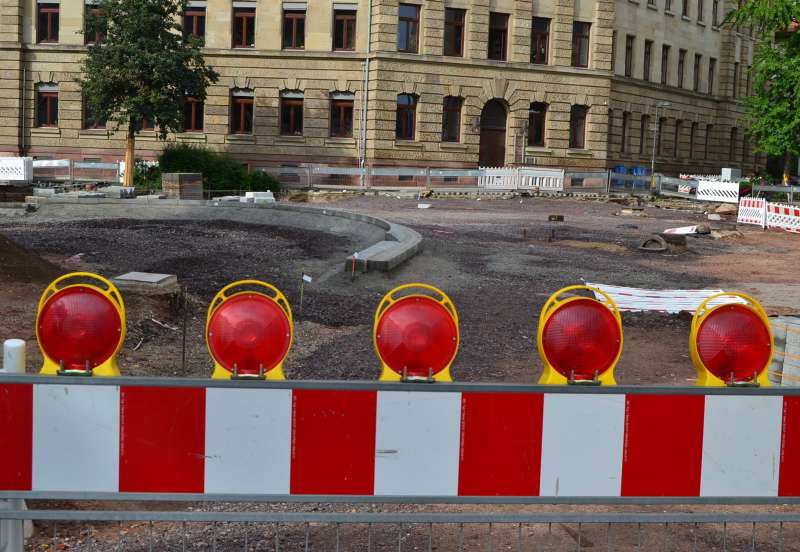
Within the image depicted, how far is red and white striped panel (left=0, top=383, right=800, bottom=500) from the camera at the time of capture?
11.4 ft

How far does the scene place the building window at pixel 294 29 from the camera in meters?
42.9

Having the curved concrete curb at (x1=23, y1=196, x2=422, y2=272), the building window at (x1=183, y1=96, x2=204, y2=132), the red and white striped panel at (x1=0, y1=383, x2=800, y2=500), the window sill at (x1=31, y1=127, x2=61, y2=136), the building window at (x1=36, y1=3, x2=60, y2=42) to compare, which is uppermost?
the building window at (x1=36, y1=3, x2=60, y2=42)

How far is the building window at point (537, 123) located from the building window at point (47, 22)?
20.7 meters

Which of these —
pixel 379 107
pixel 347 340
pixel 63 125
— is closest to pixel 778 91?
pixel 379 107

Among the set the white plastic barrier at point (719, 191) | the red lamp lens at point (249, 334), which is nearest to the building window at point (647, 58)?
the white plastic barrier at point (719, 191)

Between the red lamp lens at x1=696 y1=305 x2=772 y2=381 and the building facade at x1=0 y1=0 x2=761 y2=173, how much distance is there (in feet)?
126

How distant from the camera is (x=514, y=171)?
130ft

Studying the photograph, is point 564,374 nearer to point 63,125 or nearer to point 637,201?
point 637,201

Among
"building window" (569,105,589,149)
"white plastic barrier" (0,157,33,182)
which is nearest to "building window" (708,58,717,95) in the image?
"building window" (569,105,589,149)

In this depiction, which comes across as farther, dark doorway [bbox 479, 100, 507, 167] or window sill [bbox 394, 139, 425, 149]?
dark doorway [bbox 479, 100, 507, 167]

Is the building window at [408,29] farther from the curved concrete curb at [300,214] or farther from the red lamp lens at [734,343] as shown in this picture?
the red lamp lens at [734,343]

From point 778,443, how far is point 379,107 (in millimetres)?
38884

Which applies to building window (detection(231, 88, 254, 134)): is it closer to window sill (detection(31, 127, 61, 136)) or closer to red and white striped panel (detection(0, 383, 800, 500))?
window sill (detection(31, 127, 61, 136))

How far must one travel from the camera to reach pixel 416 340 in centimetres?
370
